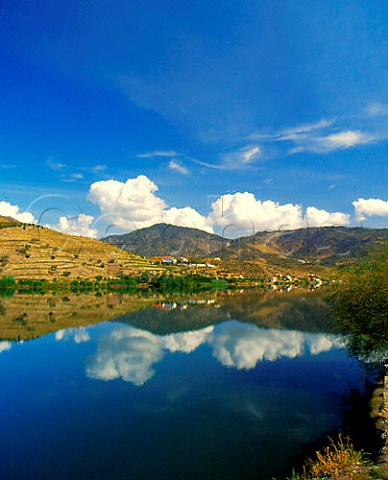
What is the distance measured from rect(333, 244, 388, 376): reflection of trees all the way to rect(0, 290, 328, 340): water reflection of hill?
3402cm

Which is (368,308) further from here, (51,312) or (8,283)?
(8,283)

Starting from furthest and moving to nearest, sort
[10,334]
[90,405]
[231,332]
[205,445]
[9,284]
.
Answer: [9,284] < [231,332] < [10,334] < [90,405] < [205,445]

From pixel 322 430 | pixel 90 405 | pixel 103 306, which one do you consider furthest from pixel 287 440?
pixel 103 306

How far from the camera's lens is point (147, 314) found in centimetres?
7756

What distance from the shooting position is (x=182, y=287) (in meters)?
145

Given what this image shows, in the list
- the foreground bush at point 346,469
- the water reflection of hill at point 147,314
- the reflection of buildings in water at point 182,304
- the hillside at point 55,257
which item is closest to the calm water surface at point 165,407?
the foreground bush at point 346,469

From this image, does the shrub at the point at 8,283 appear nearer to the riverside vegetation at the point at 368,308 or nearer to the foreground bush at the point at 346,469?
the riverside vegetation at the point at 368,308

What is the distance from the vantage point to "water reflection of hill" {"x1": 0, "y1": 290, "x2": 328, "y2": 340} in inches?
2484

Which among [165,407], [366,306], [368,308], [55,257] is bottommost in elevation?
[165,407]

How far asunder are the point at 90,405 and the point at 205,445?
10.8m

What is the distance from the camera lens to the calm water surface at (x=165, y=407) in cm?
1881

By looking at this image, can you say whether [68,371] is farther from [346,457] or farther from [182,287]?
[182,287]

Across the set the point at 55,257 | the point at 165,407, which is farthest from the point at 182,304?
the point at 55,257

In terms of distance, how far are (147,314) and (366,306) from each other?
56664 millimetres
